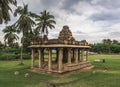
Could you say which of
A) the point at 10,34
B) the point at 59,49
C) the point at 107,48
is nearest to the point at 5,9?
the point at 59,49

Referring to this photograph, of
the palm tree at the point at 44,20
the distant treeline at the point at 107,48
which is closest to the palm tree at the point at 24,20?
the palm tree at the point at 44,20

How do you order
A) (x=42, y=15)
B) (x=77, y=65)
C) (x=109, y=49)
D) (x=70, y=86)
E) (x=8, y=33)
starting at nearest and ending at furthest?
1. (x=70, y=86)
2. (x=77, y=65)
3. (x=42, y=15)
4. (x=8, y=33)
5. (x=109, y=49)

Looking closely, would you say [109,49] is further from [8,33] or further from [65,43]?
[65,43]

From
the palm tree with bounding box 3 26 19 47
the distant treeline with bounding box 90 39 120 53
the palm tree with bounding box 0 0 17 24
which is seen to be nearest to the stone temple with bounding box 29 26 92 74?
the palm tree with bounding box 0 0 17 24

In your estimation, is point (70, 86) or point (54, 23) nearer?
point (70, 86)

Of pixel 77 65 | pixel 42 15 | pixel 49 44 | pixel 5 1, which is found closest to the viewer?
pixel 5 1

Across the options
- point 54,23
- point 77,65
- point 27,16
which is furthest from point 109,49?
point 77,65

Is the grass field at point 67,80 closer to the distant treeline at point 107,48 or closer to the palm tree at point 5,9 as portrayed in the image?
the palm tree at point 5,9

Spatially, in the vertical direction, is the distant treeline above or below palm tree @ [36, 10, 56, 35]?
below

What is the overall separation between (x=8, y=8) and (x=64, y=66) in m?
12.6

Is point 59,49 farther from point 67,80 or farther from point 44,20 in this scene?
point 44,20

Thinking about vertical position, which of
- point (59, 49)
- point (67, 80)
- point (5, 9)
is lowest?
point (67, 80)

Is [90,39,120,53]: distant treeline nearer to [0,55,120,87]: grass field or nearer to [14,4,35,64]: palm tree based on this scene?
[14,4,35,64]: palm tree

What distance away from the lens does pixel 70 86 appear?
2073 centimetres
